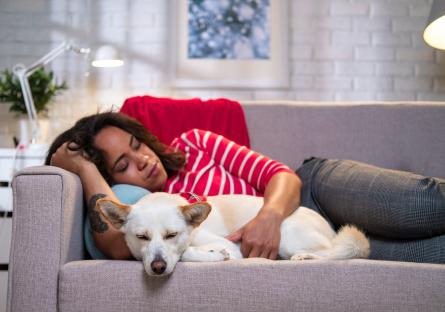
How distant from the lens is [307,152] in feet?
6.86

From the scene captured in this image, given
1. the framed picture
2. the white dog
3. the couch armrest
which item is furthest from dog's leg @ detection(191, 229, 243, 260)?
the framed picture

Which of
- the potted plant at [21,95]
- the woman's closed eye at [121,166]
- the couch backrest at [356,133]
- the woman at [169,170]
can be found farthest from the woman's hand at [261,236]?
the potted plant at [21,95]

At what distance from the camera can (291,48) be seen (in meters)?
3.01

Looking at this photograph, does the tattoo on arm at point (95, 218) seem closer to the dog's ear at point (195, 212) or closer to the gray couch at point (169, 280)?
the gray couch at point (169, 280)

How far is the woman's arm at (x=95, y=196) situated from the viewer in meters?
1.41

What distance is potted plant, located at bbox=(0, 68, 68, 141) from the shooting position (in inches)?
104

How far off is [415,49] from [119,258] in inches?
90.0

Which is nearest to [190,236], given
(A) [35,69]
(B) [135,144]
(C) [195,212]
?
(C) [195,212]

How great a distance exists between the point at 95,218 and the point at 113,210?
14 centimetres

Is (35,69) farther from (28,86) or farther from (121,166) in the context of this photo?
(121,166)

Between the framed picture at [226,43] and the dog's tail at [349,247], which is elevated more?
the framed picture at [226,43]

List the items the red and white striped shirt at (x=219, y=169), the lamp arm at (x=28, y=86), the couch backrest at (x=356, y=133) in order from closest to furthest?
the red and white striped shirt at (x=219, y=169) < the couch backrest at (x=356, y=133) < the lamp arm at (x=28, y=86)

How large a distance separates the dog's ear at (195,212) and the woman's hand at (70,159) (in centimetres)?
41

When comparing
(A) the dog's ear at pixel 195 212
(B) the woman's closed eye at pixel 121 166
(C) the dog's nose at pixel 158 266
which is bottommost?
(C) the dog's nose at pixel 158 266
